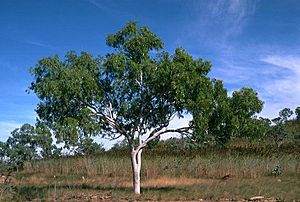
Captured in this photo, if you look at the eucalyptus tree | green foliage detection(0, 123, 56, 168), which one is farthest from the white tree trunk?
green foliage detection(0, 123, 56, 168)

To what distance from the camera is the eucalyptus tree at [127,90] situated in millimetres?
12586

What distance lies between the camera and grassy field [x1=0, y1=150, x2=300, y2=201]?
1414 centimetres

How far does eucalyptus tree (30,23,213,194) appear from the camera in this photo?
12.6 m

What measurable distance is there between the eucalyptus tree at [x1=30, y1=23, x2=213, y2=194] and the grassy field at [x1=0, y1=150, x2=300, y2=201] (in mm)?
2144

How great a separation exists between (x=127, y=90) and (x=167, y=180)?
770cm

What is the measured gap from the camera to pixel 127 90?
45.5 ft

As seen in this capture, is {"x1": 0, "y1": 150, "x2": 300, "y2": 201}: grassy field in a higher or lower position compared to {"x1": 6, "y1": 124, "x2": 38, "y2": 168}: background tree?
lower

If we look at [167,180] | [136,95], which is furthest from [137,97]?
[167,180]

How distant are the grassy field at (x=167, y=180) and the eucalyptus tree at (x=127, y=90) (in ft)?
7.03

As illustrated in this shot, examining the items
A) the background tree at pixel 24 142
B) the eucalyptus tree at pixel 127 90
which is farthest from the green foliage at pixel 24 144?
the eucalyptus tree at pixel 127 90

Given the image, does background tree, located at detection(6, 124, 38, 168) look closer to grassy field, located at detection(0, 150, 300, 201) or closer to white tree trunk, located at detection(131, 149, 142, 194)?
grassy field, located at detection(0, 150, 300, 201)

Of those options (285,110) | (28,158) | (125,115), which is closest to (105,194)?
(125,115)

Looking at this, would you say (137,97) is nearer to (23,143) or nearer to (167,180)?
(167,180)

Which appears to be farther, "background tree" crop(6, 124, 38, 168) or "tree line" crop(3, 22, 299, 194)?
"background tree" crop(6, 124, 38, 168)
